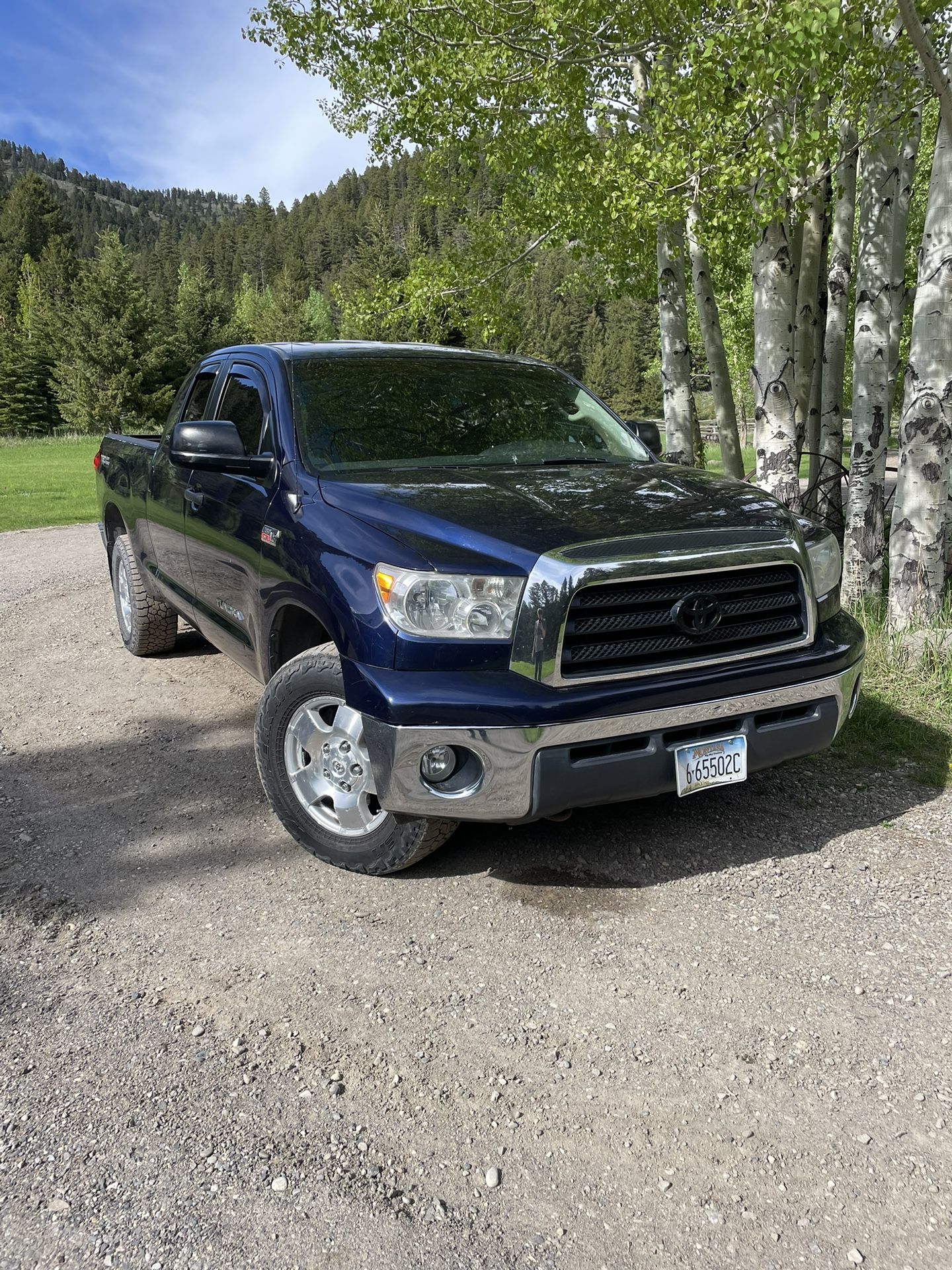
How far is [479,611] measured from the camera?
3092 mm

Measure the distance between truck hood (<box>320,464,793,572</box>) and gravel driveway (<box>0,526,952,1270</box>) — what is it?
1275 mm

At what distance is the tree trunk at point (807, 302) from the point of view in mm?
12586

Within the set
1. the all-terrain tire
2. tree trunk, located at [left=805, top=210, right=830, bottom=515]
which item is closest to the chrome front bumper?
the all-terrain tire

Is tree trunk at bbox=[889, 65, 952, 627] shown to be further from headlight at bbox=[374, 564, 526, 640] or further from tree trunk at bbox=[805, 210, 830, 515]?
tree trunk at bbox=[805, 210, 830, 515]

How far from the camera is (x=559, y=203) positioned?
12539 millimetres

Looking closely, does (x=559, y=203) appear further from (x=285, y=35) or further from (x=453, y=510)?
(x=453, y=510)

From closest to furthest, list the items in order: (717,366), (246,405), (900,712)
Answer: (246,405) → (900,712) → (717,366)

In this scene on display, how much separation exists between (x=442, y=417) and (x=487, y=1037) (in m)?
2.65

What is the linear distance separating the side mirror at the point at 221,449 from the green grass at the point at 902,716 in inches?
122

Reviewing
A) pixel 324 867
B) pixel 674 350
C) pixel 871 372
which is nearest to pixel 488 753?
pixel 324 867

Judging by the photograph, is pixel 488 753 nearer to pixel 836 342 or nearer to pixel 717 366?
pixel 836 342

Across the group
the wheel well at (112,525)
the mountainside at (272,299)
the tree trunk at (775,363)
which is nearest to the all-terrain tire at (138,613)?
the wheel well at (112,525)

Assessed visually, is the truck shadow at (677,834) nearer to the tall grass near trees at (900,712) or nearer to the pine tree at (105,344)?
the tall grass near trees at (900,712)

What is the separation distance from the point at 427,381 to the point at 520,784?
7.32ft
